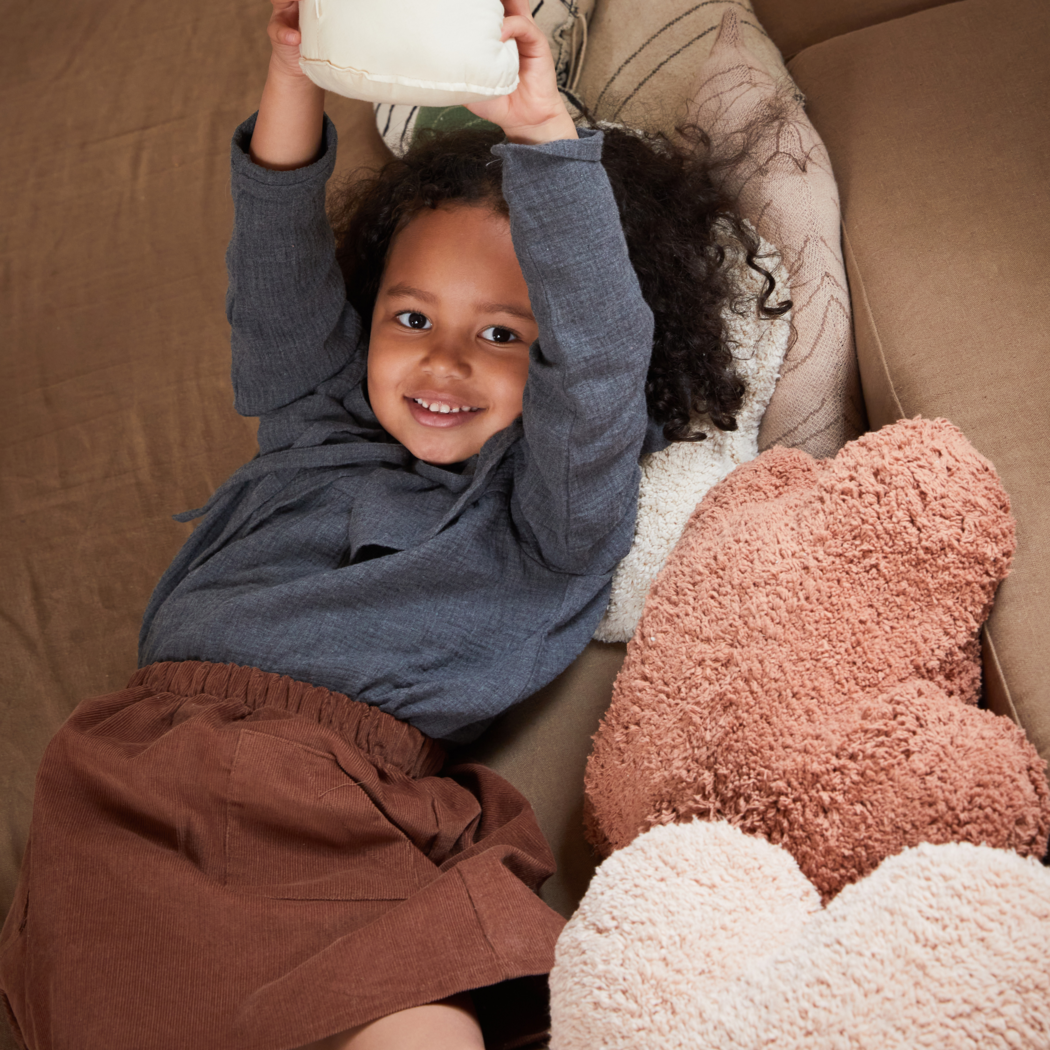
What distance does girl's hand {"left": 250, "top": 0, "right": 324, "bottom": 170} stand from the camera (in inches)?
31.9

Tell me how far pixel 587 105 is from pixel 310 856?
911 mm

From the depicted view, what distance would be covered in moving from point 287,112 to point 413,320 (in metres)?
0.22

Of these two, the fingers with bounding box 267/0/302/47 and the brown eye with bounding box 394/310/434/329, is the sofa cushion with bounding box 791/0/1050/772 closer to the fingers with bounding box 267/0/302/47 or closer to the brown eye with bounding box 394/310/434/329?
the brown eye with bounding box 394/310/434/329

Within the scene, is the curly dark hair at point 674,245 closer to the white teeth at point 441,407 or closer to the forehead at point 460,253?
the forehead at point 460,253

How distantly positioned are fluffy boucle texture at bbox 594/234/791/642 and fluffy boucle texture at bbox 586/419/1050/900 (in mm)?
96

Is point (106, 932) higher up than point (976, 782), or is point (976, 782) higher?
point (976, 782)

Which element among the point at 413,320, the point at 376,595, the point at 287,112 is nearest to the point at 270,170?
the point at 287,112

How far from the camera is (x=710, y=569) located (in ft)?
2.64

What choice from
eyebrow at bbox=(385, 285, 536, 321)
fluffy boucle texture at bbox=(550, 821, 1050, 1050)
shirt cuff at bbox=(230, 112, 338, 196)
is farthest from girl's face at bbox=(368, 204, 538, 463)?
fluffy boucle texture at bbox=(550, 821, 1050, 1050)

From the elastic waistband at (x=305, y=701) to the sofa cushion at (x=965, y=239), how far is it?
0.50 metres

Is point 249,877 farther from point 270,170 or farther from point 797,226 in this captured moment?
point 797,226

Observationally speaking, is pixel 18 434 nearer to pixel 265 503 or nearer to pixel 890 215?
pixel 265 503

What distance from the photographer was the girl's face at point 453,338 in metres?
0.91

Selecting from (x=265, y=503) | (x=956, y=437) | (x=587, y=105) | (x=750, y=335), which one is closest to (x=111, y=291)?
(x=265, y=503)
